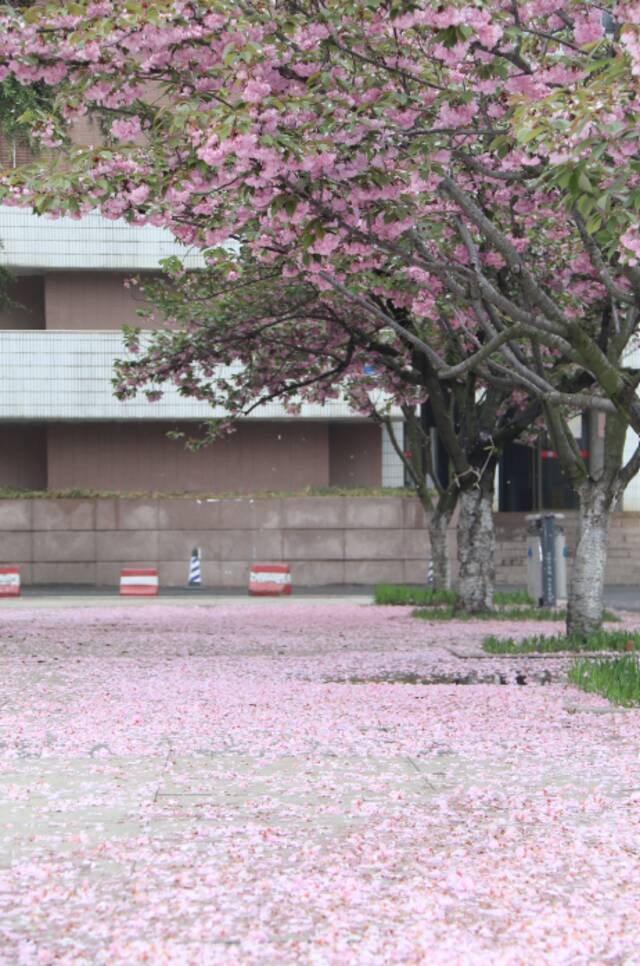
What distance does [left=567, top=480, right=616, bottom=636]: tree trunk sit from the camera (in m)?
16.3

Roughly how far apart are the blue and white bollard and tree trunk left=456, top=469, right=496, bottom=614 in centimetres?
1348

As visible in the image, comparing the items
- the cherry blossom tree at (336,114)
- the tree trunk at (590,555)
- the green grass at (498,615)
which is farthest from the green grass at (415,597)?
the cherry blossom tree at (336,114)

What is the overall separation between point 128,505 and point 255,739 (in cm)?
2713

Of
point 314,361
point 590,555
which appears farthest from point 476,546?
point 590,555

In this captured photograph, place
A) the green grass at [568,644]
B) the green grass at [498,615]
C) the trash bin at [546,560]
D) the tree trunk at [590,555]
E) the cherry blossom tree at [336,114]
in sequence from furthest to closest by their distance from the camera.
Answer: the trash bin at [546,560]
the green grass at [498,615]
the tree trunk at [590,555]
the green grass at [568,644]
the cherry blossom tree at [336,114]

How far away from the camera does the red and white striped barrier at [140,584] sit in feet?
108

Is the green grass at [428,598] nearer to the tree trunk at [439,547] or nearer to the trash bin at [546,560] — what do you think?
the tree trunk at [439,547]

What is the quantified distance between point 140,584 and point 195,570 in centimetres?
244

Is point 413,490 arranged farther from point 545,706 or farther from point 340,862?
point 340,862

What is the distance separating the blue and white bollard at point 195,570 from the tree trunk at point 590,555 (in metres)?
19.4

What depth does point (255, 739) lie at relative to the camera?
30.8 ft

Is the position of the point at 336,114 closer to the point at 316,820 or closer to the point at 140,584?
the point at 316,820

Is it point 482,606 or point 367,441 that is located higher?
point 367,441

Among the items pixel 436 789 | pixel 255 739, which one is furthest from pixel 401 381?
pixel 436 789
